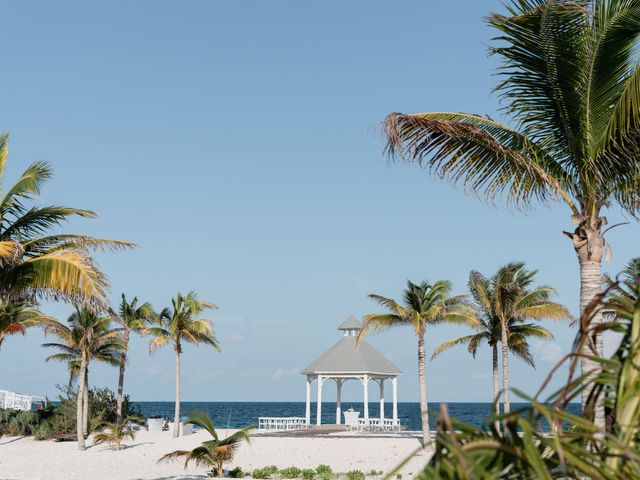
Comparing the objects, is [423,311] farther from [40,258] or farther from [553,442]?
[553,442]

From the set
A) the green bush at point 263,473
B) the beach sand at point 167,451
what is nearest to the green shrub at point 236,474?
the green bush at point 263,473

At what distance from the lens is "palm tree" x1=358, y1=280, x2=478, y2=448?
30.6 m

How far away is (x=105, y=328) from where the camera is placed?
3338 cm

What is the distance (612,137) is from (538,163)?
4.09 feet

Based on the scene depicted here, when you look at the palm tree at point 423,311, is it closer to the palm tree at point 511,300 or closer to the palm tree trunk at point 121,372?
the palm tree at point 511,300

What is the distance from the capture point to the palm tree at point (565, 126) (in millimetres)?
8953

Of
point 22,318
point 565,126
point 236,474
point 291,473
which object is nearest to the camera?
point 565,126

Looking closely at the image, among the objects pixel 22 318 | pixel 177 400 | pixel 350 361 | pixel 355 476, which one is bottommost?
pixel 355 476

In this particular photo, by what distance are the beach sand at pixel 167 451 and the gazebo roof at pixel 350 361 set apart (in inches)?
240

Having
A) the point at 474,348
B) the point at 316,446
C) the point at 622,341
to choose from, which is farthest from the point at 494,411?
the point at 474,348

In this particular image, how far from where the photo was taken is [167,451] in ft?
101

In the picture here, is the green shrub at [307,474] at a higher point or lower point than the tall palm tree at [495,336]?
lower

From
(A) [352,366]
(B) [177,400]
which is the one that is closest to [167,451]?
(B) [177,400]

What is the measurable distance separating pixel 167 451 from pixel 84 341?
629 cm
